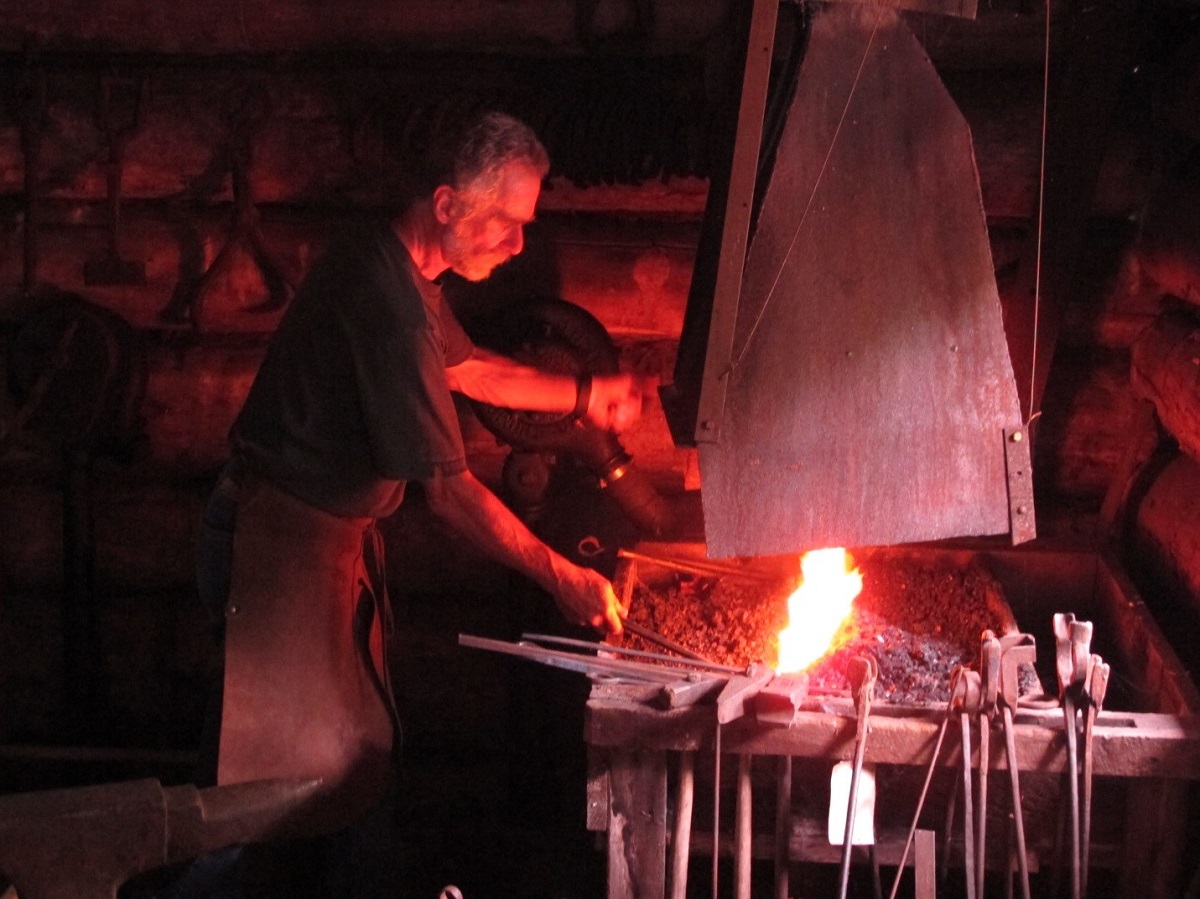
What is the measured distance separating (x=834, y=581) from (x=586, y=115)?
127 cm

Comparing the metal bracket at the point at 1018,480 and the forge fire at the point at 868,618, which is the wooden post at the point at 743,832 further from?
the metal bracket at the point at 1018,480

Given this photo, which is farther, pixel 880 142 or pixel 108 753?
pixel 108 753

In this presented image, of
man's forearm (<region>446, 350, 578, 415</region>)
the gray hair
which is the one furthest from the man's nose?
man's forearm (<region>446, 350, 578, 415</region>)

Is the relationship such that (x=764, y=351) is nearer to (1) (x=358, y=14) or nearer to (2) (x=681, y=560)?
(2) (x=681, y=560)

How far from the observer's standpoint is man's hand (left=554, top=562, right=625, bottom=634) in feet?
8.63

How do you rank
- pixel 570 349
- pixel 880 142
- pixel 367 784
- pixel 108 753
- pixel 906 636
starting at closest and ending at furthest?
1. pixel 880 142
2. pixel 906 636
3. pixel 367 784
4. pixel 570 349
5. pixel 108 753

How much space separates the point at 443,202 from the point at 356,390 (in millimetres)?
445

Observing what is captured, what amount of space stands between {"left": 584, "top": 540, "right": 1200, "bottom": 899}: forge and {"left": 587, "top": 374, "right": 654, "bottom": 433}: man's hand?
24.1 inches

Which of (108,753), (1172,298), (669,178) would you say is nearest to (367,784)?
(108,753)

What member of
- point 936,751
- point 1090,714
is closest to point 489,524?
Answer: point 936,751

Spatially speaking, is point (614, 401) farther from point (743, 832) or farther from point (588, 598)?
point (743, 832)

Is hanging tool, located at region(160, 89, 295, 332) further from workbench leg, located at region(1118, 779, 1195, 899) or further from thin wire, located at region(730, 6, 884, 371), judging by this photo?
workbench leg, located at region(1118, 779, 1195, 899)

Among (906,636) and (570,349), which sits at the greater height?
(570,349)

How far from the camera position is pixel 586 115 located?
294 cm
